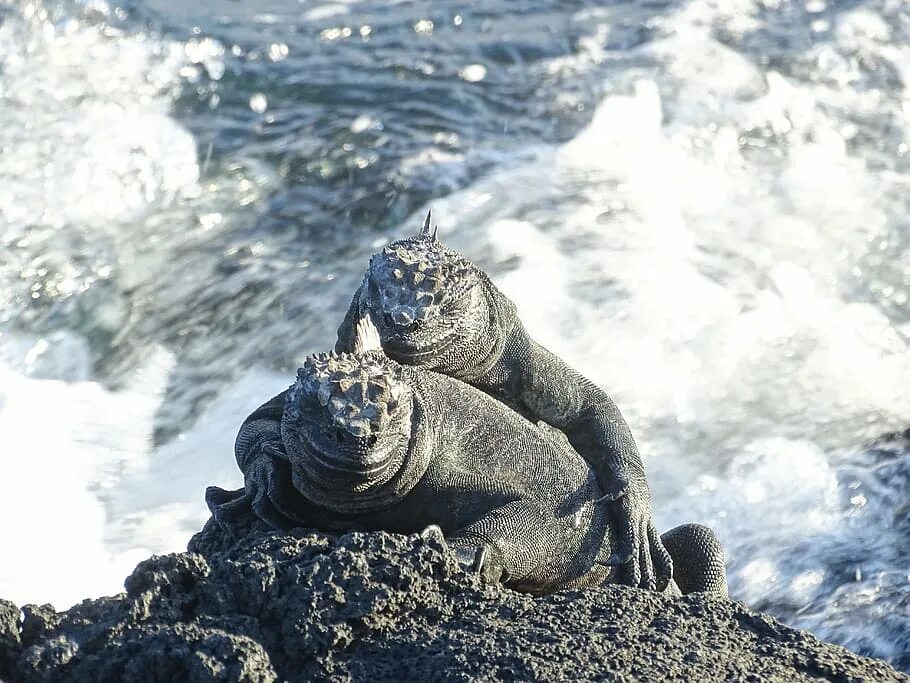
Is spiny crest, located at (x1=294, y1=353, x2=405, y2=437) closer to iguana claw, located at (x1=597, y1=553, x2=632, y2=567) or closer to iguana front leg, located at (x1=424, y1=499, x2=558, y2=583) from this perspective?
iguana front leg, located at (x1=424, y1=499, x2=558, y2=583)

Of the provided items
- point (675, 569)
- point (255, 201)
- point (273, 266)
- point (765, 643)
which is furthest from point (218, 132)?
point (765, 643)

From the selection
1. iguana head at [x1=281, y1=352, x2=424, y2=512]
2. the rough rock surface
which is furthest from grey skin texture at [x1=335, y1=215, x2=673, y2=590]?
the rough rock surface

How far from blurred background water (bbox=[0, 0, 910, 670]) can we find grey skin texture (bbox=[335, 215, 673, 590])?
2.37 m

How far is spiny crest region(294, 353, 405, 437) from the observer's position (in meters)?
3.75

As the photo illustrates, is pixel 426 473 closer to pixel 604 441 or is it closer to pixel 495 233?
pixel 604 441

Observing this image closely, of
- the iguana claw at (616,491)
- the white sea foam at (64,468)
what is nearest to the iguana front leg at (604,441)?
the iguana claw at (616,491)

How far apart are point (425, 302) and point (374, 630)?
91cm

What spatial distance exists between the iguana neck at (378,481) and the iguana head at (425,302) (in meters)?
0.20

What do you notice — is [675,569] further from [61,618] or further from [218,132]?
[218,132]

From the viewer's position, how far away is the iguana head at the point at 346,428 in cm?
377

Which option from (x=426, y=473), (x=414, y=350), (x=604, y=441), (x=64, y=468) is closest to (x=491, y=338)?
(x=414, y=350)

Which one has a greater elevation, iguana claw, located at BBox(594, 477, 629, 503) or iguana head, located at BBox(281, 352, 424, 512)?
iguana head, located at BBox(281, 352, 424, 512)

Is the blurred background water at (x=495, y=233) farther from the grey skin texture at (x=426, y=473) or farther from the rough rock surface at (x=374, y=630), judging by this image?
the rough rock surface at (x=374, y=630)

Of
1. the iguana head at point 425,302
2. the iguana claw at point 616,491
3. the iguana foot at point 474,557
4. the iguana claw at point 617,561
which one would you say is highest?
the iguana head at point 425,302
